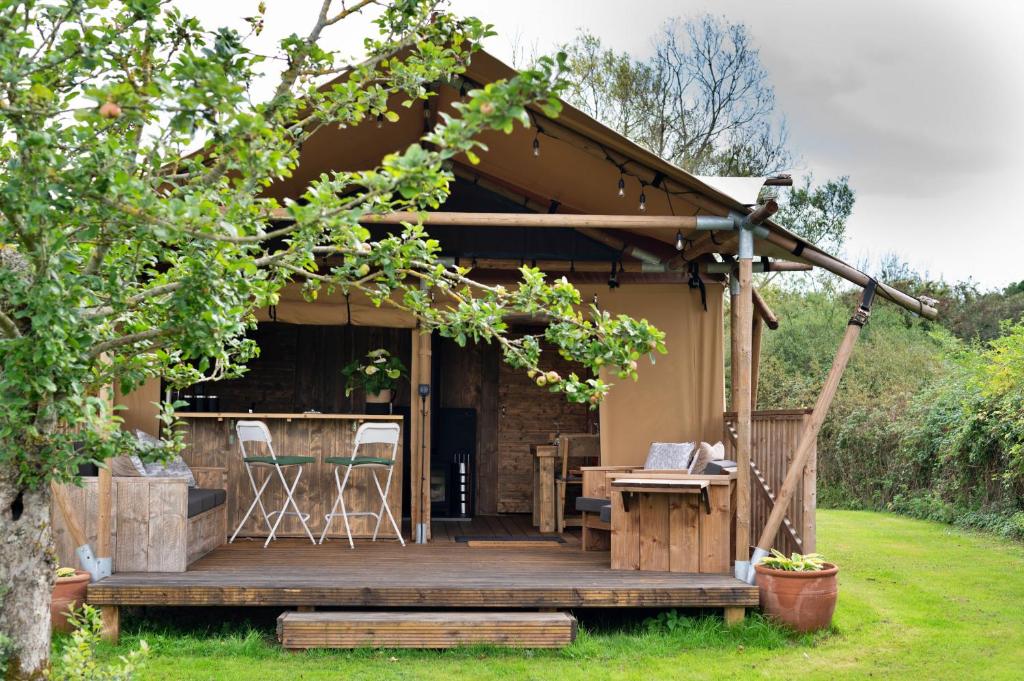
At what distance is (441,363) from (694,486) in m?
4.66

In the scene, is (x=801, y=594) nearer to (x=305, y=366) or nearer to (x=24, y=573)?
(x=24, y=573)

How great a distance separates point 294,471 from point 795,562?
398 cm

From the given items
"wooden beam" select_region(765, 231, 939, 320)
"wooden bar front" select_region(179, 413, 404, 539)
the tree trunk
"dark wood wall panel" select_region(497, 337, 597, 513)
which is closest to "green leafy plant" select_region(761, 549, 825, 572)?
"wooden beam" select_region(765, 231, 939, 320)

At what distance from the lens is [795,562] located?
610cm

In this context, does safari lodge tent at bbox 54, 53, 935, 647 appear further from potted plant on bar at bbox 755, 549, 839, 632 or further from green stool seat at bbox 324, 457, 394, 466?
green stool seat at bbox 324, 457, 394, 466

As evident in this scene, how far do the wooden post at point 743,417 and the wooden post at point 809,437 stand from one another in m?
0.13

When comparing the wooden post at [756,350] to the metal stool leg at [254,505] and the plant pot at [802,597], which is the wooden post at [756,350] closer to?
the plant pot at [802,597]

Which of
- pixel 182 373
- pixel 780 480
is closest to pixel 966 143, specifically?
pixel 780 480

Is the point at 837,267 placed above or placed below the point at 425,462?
above

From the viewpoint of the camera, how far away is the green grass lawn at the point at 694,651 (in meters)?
5.25

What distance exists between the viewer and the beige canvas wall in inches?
321

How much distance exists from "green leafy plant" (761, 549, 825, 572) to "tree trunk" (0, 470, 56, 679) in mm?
4276

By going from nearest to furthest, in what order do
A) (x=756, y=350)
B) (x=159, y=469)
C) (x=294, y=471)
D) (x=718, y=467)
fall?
1. (x=718, y=467)
2. (x=159, y=469)
3. (x=294, y=471)
4. (x=756, y=350)

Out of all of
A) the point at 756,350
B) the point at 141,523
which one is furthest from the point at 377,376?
the point at 756,350
